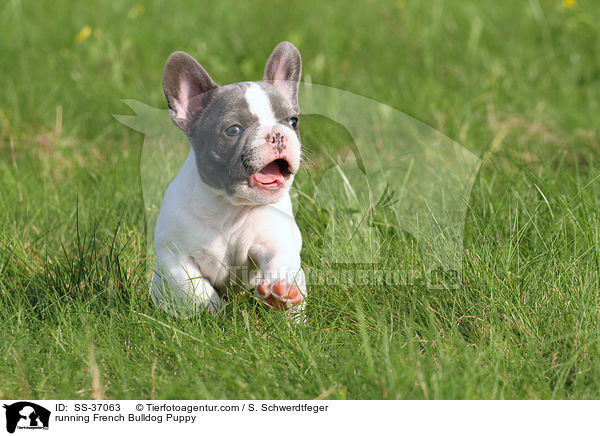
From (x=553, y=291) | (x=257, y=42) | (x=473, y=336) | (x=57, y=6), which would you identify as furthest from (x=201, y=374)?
(x=57, y=6)

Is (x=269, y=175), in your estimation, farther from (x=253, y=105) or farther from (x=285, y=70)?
(x=285, y=70)

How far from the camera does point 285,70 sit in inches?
115

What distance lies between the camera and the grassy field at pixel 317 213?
8.39ft

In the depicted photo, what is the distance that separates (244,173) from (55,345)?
0.97 m

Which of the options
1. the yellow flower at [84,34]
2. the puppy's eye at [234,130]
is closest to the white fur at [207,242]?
the puppy's eye at [234,130]

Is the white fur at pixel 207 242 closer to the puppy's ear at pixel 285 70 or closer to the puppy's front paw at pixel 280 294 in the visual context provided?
the puppy's front paw at pixel 280 294

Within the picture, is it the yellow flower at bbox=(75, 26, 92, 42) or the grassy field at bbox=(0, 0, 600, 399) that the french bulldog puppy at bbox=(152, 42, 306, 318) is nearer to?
the grassy field at bbox=(0, 0, 600, 399)

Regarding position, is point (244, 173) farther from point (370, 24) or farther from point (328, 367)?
point (370, 24)

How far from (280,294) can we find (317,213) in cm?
89

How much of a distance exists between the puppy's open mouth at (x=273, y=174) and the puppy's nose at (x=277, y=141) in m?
0.11
